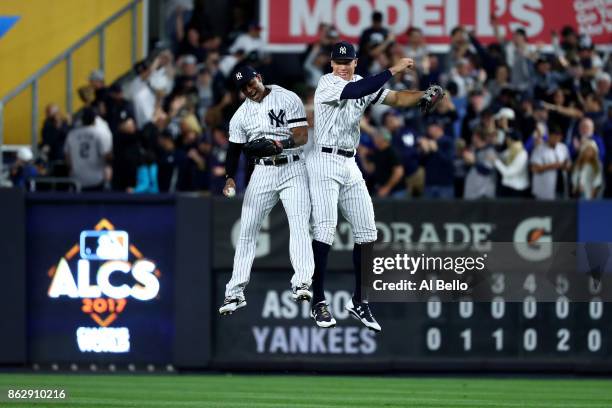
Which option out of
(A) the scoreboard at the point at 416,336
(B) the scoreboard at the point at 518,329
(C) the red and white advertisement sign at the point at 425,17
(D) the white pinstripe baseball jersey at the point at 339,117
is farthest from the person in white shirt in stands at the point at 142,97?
(D) the white pinstripe baseball jersey at the point at 339,117

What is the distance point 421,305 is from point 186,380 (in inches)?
128

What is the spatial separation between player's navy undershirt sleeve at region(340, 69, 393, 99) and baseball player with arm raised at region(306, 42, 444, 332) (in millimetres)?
115

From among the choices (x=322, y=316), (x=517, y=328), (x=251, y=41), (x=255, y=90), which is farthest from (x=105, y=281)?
(x=255, y=90)

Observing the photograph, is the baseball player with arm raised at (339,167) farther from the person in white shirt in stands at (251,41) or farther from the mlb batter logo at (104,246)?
the person in white shirt in stands at (251,41)

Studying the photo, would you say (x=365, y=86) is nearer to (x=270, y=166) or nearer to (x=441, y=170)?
(x=270, y=166)

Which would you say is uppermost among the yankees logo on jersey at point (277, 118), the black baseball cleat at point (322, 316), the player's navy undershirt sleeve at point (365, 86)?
the player's navy undershirt sleeve at point (365, 86)

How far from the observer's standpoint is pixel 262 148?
1376 centimetres

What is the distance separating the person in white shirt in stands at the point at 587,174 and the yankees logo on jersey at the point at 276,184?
25.1 feet

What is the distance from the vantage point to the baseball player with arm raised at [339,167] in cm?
1375

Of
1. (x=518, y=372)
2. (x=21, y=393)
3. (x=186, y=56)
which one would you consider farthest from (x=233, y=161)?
(x=186, y=56)

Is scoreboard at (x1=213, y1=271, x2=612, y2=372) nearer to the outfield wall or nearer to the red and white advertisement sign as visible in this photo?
the outfield wall

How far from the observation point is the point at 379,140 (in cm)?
2102

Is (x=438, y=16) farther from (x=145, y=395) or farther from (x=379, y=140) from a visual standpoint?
(x=145, y=395)

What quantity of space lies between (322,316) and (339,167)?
4.30ft
